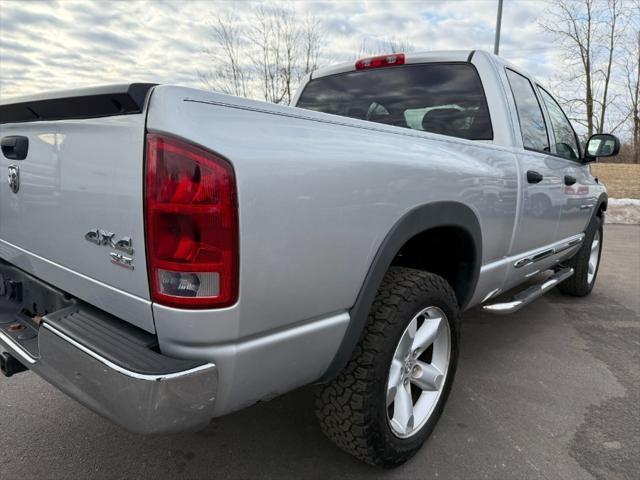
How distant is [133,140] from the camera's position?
1.41m

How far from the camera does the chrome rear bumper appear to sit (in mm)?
1325

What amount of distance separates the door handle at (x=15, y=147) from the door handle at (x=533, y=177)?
2587 mm

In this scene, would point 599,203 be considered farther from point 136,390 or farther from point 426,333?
point 136,390

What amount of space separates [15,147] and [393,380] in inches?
69.4

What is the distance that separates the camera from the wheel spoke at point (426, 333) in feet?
7.17

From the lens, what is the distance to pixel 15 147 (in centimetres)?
189

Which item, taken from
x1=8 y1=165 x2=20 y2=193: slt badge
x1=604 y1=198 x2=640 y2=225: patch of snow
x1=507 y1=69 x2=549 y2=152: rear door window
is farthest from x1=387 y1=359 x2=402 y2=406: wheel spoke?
x1=604 y1=198 x2=640 y2=225: patch of snow

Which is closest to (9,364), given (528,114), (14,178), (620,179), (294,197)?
(14,178)

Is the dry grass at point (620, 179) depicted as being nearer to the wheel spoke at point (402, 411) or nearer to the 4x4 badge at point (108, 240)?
the wheel spoke at point (402, 411)

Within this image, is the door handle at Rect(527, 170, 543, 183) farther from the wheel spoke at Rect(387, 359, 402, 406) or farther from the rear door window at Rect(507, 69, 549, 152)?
the wheel spoke at Rect(387, 359, 402, 406)

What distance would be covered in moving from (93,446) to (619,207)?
43.6 ft

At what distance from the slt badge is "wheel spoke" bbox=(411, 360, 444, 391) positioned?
184cm

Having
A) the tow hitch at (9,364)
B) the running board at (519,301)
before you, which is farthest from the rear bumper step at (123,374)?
the running board at (519,301)

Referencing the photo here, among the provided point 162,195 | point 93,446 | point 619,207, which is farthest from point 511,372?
point 619,207
